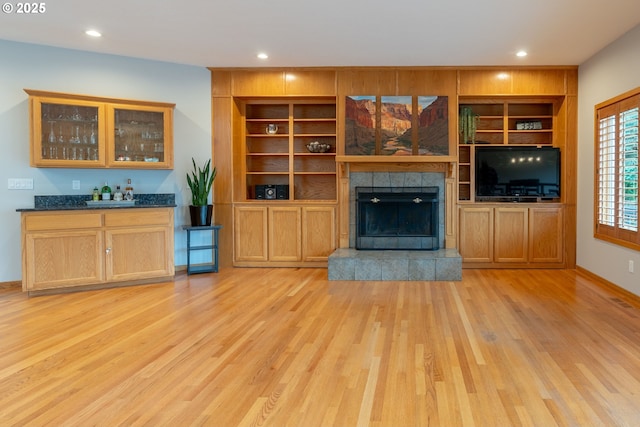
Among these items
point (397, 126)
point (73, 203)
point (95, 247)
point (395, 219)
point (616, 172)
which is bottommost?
point (95, 247)

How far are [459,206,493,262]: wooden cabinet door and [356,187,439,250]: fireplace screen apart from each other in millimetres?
418

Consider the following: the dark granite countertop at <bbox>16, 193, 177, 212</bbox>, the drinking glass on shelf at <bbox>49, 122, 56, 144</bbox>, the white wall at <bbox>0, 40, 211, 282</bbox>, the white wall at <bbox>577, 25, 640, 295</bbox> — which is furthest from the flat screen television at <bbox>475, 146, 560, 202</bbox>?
the drinking glass on shelf at <bbox>49, 122, 56, 144</bbox>

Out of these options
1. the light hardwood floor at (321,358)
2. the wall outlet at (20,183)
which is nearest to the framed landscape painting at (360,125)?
the light hardwood floor at (321,358)

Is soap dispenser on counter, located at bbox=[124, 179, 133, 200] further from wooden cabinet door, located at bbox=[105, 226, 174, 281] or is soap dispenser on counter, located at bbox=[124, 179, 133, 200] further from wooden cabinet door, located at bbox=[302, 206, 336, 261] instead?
wooden cabinet door, located at bbox=[302, 206, 336, 261]

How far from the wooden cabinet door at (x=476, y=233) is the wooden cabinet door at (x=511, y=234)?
0.09 metres

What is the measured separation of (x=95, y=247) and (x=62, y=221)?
428 mm

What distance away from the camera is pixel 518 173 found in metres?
6.52

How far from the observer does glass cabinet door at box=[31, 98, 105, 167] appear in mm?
5215

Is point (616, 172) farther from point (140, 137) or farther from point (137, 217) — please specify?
point (140, 137)

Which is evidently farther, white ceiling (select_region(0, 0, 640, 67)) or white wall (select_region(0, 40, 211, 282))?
white wall (select_region(0, 40, 211, 282))

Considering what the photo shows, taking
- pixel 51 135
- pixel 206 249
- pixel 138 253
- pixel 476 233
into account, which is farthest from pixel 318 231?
pixel 51 135

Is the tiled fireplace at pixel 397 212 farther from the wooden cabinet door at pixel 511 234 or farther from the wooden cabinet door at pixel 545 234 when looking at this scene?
the wooden cabinet door at pixel 545 234

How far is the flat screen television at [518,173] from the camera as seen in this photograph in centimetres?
647

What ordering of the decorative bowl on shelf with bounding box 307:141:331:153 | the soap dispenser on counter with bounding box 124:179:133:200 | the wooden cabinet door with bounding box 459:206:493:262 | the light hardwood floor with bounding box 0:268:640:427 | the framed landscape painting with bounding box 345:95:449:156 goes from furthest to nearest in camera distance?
the decorative bowl on shelf with bounding box 307:141:331:153, the wooden cabinet door with bounding box 459:206:493:262, the framed landscape painting with bounding box 345:95:449:156, the soap dispenser on counter with bounding box 124:179:133:200, the light hardwood floor with bounding box 0:268:640:427
